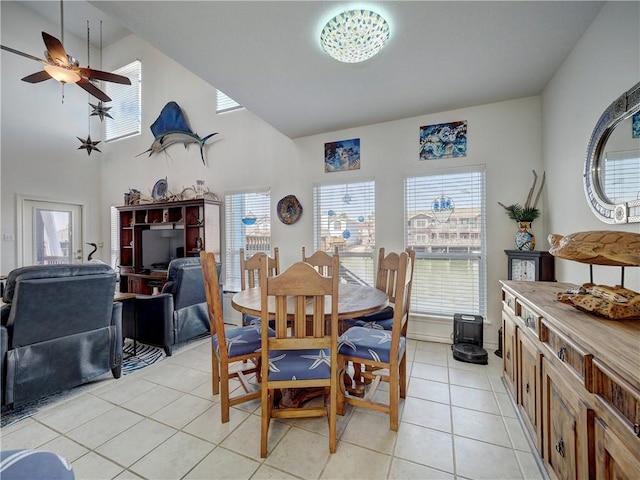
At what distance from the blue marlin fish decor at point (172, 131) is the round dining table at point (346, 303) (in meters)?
3.43

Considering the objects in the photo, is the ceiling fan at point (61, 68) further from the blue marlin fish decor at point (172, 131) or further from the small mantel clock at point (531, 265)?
the small mantel clock at point (531, 265)

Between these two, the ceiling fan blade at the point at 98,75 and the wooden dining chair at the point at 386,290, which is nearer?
the wooden dining chair at the point at 386,290

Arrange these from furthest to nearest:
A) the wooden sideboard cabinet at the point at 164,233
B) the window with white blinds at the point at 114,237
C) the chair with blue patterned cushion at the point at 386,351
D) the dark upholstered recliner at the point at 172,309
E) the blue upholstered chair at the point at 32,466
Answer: the window with white blinds at the point at 114,237 < the wooden sideboard cabinet at the point at 164,233 < the dark upholstered recliner at the point at 172,309 < the chair with blue patterned cushion at the point at 386,351 < the blue upholstered chair at the point at 32,466

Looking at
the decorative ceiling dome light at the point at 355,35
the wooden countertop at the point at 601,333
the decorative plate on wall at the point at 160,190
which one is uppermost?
the decorative ceiling dome light at the point at 355,35

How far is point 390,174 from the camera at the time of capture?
3.50 metres

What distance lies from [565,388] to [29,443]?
294 centimetres

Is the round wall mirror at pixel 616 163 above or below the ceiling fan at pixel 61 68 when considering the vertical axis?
below

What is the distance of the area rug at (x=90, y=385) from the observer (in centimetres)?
198

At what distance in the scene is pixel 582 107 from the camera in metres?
2.09

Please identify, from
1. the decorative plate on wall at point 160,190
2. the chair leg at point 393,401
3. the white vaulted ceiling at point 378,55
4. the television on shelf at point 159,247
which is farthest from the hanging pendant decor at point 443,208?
the decorative plate on wall at point 160,190

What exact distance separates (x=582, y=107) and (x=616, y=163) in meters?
0.75

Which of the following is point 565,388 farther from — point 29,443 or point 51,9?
point 51,9

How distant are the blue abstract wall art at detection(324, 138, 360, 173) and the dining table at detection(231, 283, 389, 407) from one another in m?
1.93

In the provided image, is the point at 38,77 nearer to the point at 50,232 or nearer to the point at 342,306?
the point at 50,232
